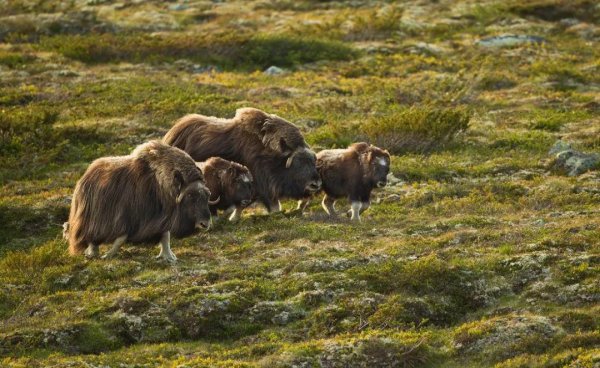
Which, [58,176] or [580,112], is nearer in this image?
[58,176]

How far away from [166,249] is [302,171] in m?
3.81

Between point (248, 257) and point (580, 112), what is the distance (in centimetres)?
1454

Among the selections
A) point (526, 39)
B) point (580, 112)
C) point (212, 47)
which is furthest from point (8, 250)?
point (526, 39)

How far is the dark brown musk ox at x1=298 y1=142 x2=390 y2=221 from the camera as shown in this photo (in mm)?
18125

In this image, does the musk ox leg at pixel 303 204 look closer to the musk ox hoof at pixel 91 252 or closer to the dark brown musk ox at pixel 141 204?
the dark brown musk ox at pixel 141 204

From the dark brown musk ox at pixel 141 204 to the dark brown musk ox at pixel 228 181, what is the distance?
1649mm

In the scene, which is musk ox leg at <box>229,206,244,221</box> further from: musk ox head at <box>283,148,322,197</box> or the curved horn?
musk ox head at <box>283,148,322,197</box>

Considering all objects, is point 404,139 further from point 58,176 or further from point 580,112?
point 58,176

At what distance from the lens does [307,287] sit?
1380 cm

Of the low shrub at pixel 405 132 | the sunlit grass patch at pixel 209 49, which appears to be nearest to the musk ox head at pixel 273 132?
the low shrub at pixel 405 132

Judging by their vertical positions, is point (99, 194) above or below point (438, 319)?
above

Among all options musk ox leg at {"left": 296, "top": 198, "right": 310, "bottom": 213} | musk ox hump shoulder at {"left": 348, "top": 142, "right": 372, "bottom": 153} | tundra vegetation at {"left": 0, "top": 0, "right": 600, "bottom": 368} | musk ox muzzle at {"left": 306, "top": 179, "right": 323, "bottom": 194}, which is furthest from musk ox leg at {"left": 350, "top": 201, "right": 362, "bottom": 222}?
musk ox leg at {"left": 296, "top": 198, "right": 310, "bottom": 213}

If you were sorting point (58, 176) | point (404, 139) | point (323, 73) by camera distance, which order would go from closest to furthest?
point (58, 176), point (404, 139), point (323, 73)

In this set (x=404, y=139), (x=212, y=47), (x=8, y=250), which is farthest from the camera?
(x=212, y=47)
